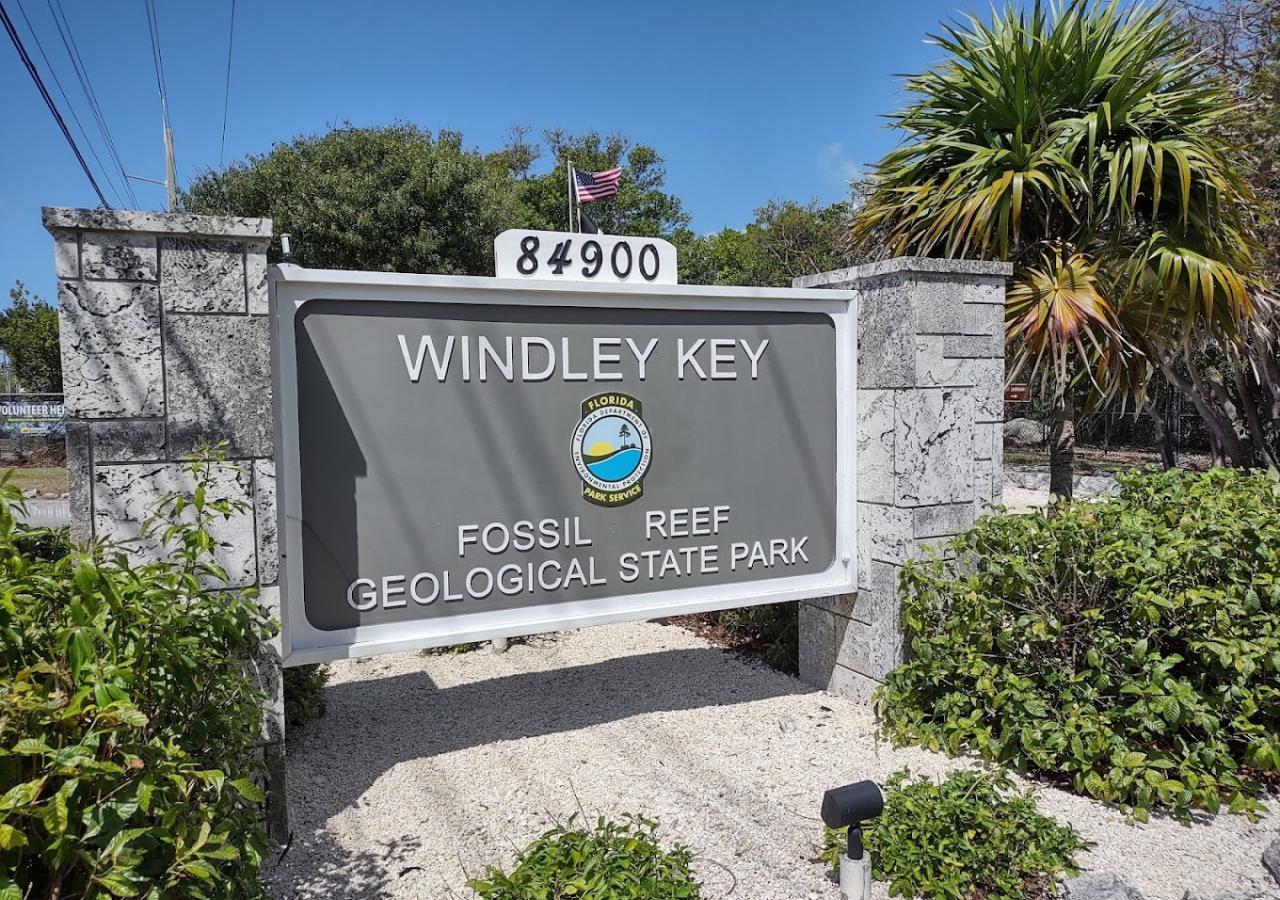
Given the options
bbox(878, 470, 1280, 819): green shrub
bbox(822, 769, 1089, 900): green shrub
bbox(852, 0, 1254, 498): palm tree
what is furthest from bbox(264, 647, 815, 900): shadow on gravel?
bbox(852, 0, 1254, 498): palm tree

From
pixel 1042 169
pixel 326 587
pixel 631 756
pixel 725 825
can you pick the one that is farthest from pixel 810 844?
pixel 1042 169

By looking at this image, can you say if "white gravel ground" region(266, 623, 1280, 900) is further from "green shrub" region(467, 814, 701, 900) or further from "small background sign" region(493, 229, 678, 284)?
"small background sign" region(493, 229, 678, 284)

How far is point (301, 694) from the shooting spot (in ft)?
13.3

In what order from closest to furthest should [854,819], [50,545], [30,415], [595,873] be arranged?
1. [595,873]
2. [854,819]
3. [50,545]
4. [30,415]

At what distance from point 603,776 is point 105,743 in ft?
7.15

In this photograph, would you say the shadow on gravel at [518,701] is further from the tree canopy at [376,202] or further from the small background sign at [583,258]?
the tree canopy at [376,202]

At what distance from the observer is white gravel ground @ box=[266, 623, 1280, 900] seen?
9.25 feet

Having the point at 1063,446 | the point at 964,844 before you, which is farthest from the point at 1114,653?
the point at 1063,446

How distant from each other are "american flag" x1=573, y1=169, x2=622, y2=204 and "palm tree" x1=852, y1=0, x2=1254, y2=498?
202cm

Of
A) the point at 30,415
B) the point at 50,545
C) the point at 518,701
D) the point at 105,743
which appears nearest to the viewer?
the point at 105,743

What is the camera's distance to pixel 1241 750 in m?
3.50

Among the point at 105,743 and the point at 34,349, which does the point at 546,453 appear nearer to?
the point at 105,743

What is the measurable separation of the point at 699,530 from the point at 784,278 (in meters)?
16.5

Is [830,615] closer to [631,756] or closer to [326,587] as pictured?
[631,756]
